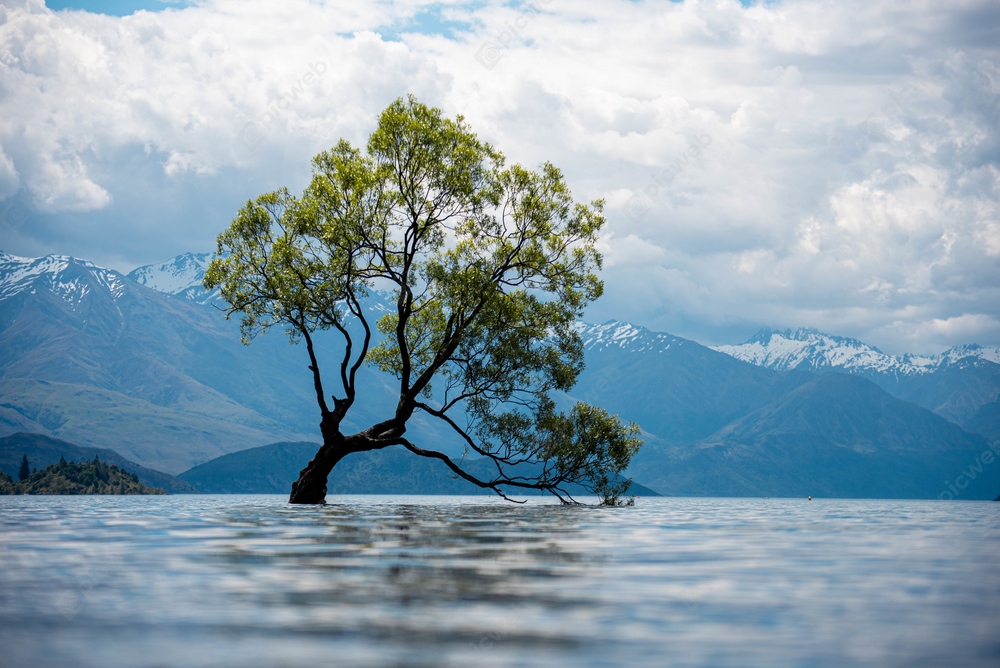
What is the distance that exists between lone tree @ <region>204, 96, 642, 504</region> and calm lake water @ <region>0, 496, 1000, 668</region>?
81.9 ft

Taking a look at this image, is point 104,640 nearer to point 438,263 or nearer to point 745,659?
point 745,659

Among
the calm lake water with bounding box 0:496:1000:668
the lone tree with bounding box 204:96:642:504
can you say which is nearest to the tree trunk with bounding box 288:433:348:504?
the lone tree with bounding box 204:96:642:504

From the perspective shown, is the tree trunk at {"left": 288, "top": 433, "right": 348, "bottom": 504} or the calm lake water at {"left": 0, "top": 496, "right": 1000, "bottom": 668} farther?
the tree trunk at {"left": 288, "top": 433, "right": 348, "bottom": 504}

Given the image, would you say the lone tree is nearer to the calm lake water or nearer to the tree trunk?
the tree trunk

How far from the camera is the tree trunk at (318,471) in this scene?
1887 inches

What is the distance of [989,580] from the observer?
15953 mm

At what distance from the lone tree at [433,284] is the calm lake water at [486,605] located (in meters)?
25.0

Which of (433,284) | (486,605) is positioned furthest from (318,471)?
(486,605)

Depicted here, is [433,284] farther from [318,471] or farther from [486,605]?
[486,605]

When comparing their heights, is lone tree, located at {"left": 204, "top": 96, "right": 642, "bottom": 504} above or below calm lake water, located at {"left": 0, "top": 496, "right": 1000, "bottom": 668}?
above

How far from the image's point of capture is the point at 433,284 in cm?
4747

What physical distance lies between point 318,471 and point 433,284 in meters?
13.4

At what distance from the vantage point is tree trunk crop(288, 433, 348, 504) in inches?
1887

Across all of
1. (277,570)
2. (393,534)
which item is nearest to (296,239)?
(393,534)
